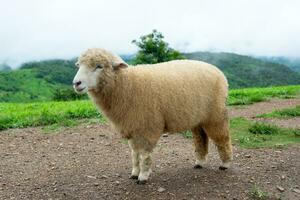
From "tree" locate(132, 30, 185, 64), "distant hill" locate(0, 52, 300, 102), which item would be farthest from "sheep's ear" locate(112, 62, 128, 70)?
"distant hill" locate(0, 52, 300, 102)

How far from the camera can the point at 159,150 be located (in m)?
10.0

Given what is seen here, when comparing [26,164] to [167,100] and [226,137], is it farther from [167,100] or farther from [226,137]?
[226,137]

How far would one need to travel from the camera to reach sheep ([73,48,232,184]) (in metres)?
7.38

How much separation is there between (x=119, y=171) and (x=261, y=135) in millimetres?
3949

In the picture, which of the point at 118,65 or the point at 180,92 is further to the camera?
the point at 180,92

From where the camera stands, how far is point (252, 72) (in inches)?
4879

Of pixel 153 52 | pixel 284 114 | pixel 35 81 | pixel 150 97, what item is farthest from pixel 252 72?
pixel 150 97

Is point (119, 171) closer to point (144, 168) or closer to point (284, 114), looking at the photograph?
point (144, 168)

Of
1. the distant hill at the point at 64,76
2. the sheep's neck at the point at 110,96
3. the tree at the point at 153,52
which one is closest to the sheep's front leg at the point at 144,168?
the sheep's neck at the point at 110,96

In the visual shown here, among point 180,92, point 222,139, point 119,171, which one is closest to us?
point 180,92

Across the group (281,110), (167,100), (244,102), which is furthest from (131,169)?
(244,102)

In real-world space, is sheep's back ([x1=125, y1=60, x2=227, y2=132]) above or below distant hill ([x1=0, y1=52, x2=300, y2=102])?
above

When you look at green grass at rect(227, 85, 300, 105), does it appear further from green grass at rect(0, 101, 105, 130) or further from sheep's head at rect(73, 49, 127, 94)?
sheep's head at rect(73, 49, 127, 94)

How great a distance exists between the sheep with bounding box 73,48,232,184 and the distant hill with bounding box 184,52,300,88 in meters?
96.2
